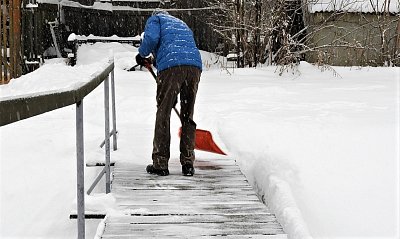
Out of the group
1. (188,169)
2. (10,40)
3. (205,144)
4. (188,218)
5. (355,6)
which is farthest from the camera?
(355,6)

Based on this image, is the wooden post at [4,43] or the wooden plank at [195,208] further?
the wooden post at [4,43]

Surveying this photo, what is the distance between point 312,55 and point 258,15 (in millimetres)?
2180

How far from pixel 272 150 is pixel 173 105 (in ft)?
4.62

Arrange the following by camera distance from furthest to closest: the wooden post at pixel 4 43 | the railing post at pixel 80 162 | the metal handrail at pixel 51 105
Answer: the wooden post at pixel 4 43 < the railing post at pixel 80 162 < the metal handrail at pixel 51 105

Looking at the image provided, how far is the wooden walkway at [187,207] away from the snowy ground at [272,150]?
0.27m

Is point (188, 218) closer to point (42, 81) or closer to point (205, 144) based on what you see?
point (205, 144)

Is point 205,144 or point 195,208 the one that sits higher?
point 205,144

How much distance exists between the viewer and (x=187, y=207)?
14.4ft

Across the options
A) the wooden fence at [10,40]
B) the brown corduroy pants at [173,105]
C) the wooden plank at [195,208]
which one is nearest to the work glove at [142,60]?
the brown corduroy pants at [173,105]

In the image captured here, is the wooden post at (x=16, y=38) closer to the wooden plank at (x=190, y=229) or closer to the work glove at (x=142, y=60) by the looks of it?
the work glove at (x=142, y=60)

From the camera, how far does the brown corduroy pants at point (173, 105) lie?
16.6 feet

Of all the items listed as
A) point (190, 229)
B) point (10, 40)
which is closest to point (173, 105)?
point (190, 229)

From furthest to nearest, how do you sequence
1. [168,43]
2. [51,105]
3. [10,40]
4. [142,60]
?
[10,40] < [142,60] < [168,43] < [51,105]

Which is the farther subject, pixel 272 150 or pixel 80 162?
pixel 272 150
